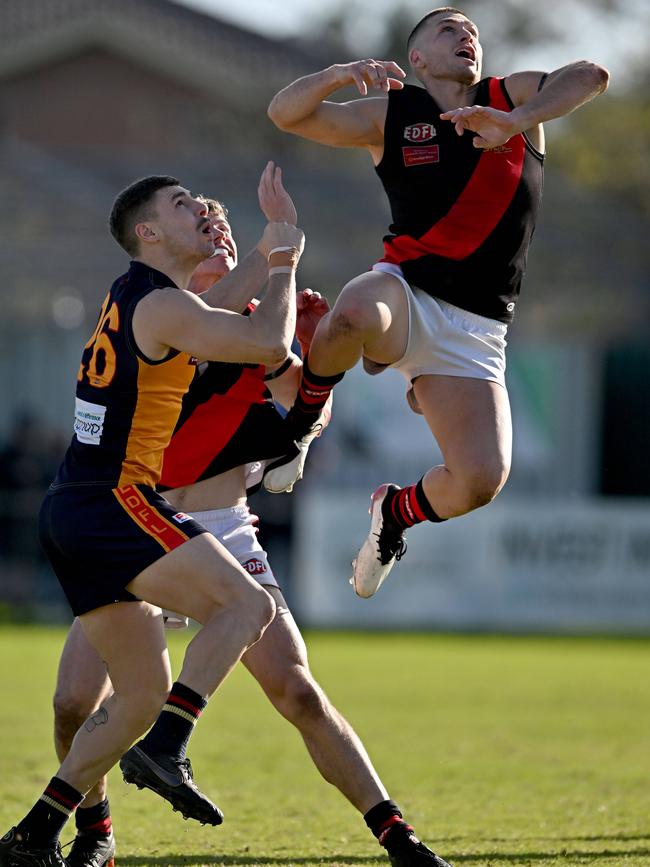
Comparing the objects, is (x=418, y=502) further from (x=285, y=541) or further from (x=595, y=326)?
(x=595, y=326)

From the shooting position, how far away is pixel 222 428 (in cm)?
635

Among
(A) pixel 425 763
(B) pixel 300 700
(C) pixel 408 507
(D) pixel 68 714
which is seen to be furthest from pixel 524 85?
(A) pixel 425 763

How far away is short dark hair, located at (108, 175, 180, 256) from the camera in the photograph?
5.73m

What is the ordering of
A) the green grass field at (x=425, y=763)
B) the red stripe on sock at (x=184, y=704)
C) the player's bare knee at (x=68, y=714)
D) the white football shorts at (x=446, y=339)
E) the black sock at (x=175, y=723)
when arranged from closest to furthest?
the black sock at (x=175, y=723)
the red stripe on sock at (x=184, y=704)
the player's bare knee at (x=68, y=714)
the white football shorts at (x=446, y=339)
the green grass field at (x=425, y=763)

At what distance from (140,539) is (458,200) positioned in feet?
6.47

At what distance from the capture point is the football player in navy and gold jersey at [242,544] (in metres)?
5.89

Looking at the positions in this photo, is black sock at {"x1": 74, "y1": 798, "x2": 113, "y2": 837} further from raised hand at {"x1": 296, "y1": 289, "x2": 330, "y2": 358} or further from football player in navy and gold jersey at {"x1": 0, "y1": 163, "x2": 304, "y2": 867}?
raised hand at {"x1": 296, "y1": 289, "x2": 330, "y2": 358}

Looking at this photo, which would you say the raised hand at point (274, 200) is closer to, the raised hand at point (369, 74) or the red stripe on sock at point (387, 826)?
the raised hand at point (369, 74)

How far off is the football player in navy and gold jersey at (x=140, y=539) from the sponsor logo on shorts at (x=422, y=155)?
97 cm

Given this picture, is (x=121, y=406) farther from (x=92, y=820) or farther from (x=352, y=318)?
(x=92, y=820)

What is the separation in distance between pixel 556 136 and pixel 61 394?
21537mm

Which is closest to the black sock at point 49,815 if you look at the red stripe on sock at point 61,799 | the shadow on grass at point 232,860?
the red stripe on sock at point 61,799

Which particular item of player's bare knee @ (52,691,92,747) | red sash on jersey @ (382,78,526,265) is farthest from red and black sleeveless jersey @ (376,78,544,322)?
player's bare knee @ (52,691,92,747)

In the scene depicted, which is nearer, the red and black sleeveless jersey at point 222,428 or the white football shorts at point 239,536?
the white football shorts at point 239,536
